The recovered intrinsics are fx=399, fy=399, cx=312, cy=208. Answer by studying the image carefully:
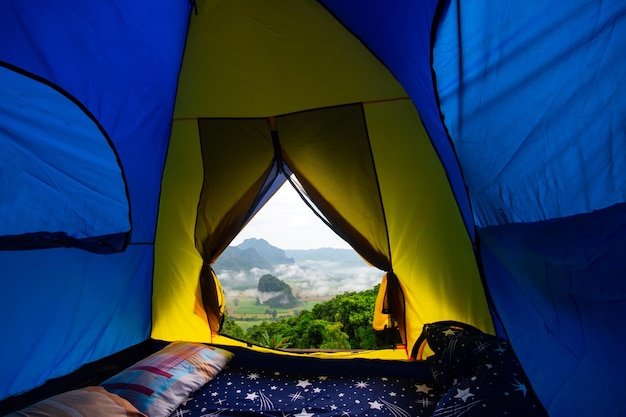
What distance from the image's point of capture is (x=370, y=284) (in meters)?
2.78

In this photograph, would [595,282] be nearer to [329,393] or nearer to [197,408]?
[329,393]

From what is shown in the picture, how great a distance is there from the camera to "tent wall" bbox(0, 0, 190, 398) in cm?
141

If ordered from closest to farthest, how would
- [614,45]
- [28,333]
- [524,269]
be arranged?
[614,45] < [524,269] < [28,333]

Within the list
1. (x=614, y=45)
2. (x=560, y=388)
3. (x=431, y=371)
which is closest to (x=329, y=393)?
(x=431, y=371)

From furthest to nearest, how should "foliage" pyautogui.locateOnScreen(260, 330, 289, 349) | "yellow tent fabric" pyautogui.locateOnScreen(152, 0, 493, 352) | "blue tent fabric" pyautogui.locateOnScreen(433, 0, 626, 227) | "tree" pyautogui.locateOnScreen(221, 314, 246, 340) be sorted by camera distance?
"tree" pyautogui.locateOnScreen(221, 314, 246, 340)
"foliage" pyautogui.locateOnScreen(260, 330, 289, 349)
"yellow tent fabric" pyautogui.locateOnScreen(152, 0, 493, 352)
"blue tent fabric" pyautogui.locateOnScreen(433, 0, 626, 227)

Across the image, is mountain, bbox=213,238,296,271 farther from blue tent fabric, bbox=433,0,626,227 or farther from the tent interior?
blue tent fabric, bbox=433,0,626,227

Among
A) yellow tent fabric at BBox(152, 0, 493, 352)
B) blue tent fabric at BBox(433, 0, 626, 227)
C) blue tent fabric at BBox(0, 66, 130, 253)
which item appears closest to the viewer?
blue tent fabric at BBox(433, 0, 626, 227)

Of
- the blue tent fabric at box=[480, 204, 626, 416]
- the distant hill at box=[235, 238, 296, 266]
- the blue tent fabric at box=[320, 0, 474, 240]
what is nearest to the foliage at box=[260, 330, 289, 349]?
the distant hill at box=[235, 238, 296, 266]

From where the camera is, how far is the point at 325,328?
258 cm

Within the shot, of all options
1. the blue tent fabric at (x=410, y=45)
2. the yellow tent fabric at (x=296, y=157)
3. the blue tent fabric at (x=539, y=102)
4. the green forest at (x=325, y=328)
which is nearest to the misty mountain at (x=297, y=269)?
the green forest at (x=325, y=328)

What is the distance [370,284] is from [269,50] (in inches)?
65.2

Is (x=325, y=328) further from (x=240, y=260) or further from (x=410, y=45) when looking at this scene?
(x=410, y=45)

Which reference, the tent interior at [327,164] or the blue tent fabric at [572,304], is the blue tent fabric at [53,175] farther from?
the blue tent fabric at [572,304]

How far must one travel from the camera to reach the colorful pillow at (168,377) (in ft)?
5.01
